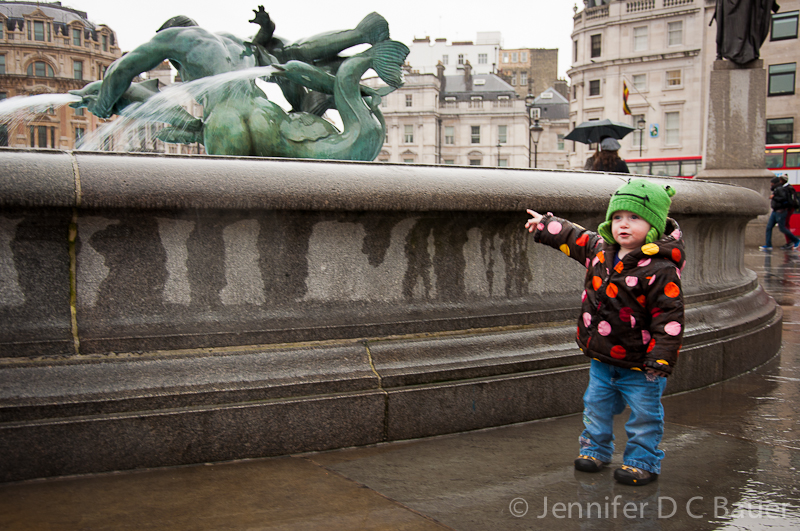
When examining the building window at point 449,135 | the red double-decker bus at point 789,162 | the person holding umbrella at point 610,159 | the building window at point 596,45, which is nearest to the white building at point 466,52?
the building window at point 449,135

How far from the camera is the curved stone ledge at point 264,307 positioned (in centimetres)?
275

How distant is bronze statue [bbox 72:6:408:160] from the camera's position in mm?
4738

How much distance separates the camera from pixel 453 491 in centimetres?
265

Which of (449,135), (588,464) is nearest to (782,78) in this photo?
(588,464)

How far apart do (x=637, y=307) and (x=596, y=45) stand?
55087 millimetres

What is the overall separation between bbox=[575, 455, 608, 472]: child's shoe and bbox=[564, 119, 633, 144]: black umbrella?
13356 mm

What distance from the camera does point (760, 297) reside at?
5.32 m

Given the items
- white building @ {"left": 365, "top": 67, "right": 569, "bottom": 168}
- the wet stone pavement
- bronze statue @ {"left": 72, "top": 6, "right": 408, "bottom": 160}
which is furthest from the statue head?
white building @ {"left": 365, "top": 67, "right": 569, "bottom": 168}

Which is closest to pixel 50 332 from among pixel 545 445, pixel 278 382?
pixel 278 382

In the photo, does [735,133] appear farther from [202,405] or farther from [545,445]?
[202,405]

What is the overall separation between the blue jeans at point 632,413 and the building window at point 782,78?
41.4m

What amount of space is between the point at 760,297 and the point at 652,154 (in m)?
47.3

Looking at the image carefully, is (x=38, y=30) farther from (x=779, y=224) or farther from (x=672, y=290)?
(x=672, y=290)

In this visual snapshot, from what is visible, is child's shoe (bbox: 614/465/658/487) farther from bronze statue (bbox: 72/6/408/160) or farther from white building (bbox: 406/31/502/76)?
white building (bbox: 406/31/502/76)
